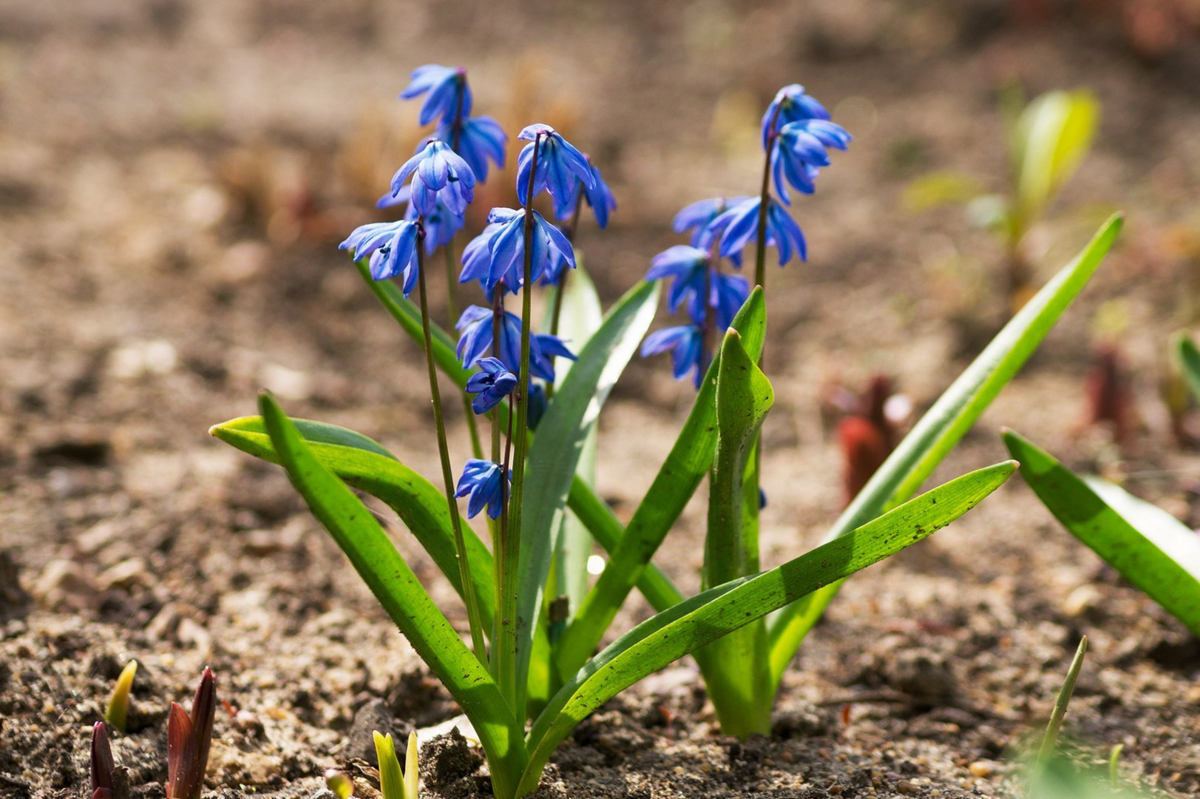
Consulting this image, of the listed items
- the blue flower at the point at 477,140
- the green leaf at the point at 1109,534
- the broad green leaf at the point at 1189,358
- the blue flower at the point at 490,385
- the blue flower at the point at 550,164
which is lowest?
the green leaf at the point at 1109,534

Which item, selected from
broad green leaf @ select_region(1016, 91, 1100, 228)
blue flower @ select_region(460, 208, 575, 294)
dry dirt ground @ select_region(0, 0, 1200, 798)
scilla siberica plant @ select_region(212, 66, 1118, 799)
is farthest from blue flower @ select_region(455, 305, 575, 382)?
broad green leaf @ select_region(1016, 91, 1100, 228)

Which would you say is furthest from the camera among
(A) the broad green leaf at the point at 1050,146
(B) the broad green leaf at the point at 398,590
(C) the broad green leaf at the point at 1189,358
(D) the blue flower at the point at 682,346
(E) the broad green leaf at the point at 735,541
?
(A) the broad green leaf at the point at 1050,146

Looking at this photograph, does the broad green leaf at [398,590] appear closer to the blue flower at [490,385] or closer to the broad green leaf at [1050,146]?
the blue flower at [490,385]

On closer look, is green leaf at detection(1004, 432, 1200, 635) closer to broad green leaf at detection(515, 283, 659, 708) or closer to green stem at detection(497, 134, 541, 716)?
broad green leaf at detection(515, 283, 659, 708)

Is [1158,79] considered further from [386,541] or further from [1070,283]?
[386,541]

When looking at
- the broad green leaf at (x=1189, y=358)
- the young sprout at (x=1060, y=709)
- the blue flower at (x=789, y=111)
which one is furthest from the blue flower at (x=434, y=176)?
the broad green leaf at (x=1189, y=358)

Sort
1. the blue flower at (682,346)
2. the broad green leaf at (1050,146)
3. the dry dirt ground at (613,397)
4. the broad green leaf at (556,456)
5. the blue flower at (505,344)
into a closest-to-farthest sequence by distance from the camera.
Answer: the blue flower at (505,344)
the broad green leaf at (556,456)
the blue flower at (682,346)
the dry dirt ground at (613,397)
the broad green leaf at (1050,146)

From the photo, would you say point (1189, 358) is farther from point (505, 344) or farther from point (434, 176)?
point (434, 176)
